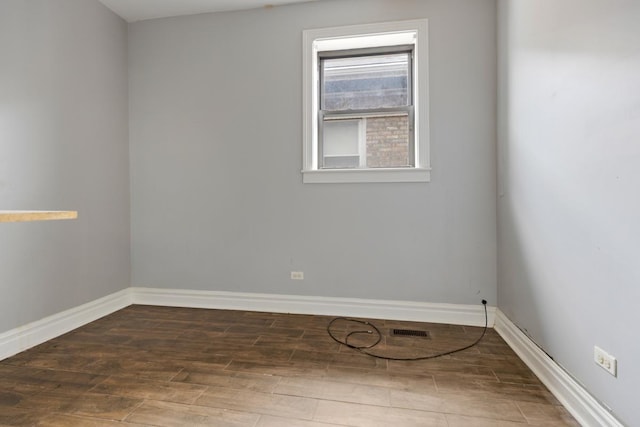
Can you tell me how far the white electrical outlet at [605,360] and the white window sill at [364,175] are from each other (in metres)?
1.56

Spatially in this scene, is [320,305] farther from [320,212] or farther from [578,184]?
[578,184]

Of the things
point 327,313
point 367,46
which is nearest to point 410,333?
point 327,313

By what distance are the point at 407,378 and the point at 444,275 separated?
1086 mm

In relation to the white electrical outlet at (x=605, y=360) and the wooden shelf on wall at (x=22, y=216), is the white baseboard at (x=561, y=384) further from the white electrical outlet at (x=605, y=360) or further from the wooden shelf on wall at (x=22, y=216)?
the wooden shelf on wall at (x=22, y=216)

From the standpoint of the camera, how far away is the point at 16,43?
2039mm

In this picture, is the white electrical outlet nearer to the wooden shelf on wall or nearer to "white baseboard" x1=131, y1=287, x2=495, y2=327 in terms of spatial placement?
"white baseboard" x1=131, y1=287, x2=495, y2=327

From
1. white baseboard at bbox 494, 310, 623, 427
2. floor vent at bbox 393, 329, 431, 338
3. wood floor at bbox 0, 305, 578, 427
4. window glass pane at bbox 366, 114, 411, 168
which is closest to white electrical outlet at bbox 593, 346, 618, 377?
white baseboard at bbox 494, 310, 623, 427

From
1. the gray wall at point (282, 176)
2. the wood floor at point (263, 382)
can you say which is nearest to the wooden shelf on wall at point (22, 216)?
the wood floor at point (263, 382)

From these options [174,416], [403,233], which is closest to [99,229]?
[174,416]

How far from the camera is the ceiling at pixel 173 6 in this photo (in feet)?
8.85

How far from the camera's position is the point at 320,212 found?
8.89ft

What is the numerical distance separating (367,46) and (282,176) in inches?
57.6

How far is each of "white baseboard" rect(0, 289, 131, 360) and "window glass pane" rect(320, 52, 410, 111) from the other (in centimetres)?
275

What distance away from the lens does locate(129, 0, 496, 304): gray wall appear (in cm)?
248
